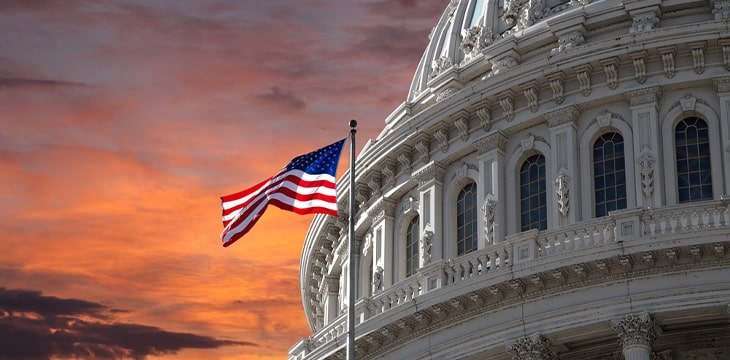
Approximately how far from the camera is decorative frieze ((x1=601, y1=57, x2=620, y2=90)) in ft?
186

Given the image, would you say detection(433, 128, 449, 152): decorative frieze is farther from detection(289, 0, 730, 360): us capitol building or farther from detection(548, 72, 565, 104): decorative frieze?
detection(548, 72, 565, 104): decorative frieze

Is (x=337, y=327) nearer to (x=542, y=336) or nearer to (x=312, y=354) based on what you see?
(x=312, y=354)

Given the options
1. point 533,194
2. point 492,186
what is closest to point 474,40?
point 492,186

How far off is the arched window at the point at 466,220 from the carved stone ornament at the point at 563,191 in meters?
3.54

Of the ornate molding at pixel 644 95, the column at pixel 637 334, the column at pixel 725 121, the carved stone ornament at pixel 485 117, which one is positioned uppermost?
the carved stone ornament at pixel 485 117

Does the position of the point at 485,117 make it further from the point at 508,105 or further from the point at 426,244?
the point at 426,244

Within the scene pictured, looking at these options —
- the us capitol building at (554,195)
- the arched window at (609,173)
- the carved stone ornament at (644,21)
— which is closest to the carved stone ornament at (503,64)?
the us capitol building at (554,195)

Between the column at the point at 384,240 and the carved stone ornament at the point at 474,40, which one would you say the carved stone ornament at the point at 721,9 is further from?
the column at the point at 384,240

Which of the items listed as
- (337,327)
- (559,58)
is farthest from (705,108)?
(337,327)

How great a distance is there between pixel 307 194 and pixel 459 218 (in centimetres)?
1173

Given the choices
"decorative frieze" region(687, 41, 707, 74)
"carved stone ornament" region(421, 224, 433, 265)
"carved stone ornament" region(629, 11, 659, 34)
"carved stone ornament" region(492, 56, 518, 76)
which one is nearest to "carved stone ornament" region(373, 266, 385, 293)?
"carved stone ornament" region(421, 224, 433, 265)

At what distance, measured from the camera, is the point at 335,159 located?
4953 cm

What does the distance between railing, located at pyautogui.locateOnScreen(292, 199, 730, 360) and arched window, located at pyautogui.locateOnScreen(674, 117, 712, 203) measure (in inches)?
168

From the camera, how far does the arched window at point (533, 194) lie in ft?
187
